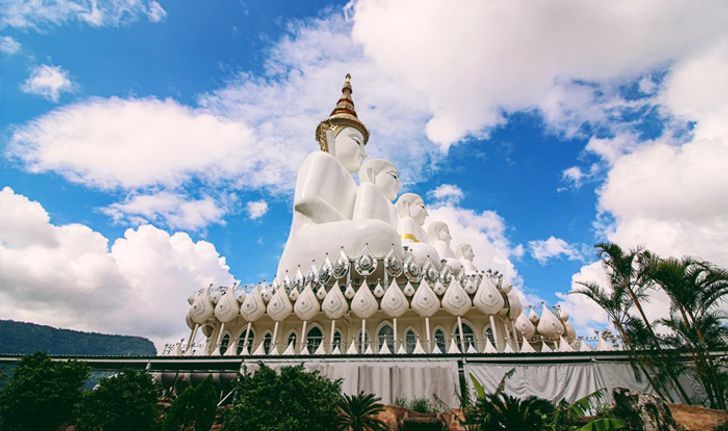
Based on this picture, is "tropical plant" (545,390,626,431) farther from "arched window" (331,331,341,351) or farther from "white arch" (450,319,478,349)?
"arched window" (331,331,341,351)

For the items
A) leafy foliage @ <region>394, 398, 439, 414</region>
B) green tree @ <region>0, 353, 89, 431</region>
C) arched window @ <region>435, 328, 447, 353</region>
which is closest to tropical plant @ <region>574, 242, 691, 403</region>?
leafy foliage @ <region>394, 398, 439, 414</region>

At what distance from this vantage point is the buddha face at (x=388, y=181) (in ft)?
103

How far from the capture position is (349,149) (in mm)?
33562

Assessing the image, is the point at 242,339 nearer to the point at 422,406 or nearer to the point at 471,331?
the point at 471,331

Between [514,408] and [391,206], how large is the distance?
24025mm

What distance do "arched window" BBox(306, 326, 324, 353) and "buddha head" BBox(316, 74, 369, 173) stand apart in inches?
619

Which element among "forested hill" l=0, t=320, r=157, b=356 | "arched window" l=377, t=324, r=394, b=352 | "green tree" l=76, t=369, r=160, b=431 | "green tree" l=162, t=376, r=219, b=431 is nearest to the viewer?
"green tree" l=162, t=376, r=219, b=431

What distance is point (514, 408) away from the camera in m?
7.85

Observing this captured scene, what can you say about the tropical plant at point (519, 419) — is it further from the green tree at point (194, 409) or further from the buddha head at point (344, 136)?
the buddha head at point (344, 136)

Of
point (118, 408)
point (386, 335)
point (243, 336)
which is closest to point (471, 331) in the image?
point (386, 335)

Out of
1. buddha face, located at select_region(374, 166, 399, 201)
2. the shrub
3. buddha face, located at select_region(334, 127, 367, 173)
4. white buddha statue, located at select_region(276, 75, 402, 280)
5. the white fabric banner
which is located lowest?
the shrub

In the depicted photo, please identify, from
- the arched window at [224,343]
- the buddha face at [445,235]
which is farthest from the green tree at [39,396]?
the buddha face at [445,235]

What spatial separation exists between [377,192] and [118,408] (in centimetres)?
2144

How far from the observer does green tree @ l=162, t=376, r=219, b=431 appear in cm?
877
